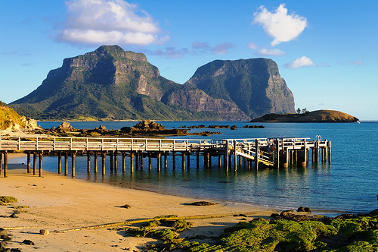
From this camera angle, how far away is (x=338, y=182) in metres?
40.9

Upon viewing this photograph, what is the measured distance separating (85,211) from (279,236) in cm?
1156

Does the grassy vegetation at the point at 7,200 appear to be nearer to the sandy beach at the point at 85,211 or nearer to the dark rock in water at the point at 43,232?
the sandy beach at the point at 85,211

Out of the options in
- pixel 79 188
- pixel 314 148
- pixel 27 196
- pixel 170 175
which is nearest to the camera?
pixel 27 196

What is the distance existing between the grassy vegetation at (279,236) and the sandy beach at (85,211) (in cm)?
103

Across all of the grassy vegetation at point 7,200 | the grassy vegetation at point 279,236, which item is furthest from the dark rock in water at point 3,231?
the grassy vegetation at point 7,200

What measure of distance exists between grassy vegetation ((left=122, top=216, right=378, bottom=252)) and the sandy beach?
1034mm

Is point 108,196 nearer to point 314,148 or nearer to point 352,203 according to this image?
point 352,203

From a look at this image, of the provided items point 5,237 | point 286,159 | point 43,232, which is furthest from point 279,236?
point 286,159

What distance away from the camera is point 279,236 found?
55.1 feet

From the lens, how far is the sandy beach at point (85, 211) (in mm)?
16375

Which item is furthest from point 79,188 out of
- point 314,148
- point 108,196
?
point 314,148

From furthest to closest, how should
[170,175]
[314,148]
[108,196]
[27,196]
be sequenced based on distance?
[314,148] → [170,175] → [108,196] → [27,196]

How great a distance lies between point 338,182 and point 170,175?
18.1 metres

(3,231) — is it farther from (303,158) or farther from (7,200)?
(303,158)
